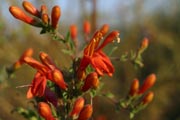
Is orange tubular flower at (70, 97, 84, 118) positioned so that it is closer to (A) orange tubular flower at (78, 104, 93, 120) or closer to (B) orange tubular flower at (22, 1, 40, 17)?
(A) orange tubular flower at (78, 104, 93, 120)

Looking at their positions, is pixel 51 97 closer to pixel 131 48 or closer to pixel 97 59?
pixel 97 59

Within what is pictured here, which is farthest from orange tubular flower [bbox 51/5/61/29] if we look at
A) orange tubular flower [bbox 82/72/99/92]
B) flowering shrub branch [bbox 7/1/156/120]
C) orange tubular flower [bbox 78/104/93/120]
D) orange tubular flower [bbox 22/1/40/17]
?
orange tubular flower [bbox 78/104/93/120]

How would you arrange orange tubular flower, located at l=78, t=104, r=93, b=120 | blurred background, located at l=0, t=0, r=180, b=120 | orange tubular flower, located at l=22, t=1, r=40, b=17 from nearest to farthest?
1. orange tubular flower, located at l=78, t=104, r=93, b=120
2. orange tubular flower, located at l=22, t=1, r=40, b=17
3. blurred background, located at l=0, t=0, r=180, b=120

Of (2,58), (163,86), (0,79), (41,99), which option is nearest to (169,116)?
(163,86)

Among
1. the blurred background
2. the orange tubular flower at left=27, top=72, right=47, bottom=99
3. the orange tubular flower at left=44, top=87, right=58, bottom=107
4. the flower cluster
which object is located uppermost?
the flower cluster

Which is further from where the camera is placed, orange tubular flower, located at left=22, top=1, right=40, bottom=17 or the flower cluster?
orange tubular flower, located at left=22, top=1, right=40, bottom=17

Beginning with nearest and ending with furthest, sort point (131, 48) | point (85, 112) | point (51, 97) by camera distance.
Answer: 1. point (85, 112)
2. point (51, 97)
3. point (131, 48)

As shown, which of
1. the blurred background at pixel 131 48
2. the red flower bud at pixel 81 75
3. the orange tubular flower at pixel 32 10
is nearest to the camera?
the red flower bud at pixel 81 75

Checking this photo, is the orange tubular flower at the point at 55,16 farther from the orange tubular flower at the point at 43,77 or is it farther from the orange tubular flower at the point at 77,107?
the orange tubular flower at the point at 77,107

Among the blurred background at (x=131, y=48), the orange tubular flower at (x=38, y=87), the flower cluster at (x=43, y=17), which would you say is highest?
the flower cluster at (x=43, y=17)

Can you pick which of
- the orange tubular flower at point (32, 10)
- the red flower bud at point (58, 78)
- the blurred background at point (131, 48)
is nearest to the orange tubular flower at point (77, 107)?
the red flower bud at point (58, 78)

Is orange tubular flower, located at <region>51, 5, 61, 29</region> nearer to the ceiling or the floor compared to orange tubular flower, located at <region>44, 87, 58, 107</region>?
nearer to the ceiling

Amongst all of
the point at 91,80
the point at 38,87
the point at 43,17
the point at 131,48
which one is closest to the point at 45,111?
the point at 38,87
